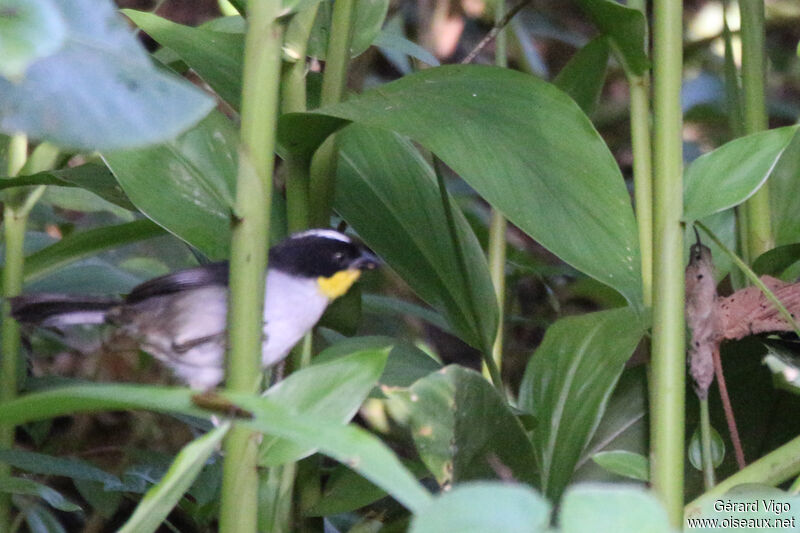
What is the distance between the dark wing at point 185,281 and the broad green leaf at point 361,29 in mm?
363

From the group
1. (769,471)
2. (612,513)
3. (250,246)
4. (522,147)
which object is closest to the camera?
(612,513)

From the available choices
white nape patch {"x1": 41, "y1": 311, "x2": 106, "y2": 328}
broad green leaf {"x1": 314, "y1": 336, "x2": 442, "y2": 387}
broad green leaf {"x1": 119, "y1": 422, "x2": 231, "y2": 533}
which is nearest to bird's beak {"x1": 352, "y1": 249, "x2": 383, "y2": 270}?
broad green leaf {"x1": 314, "y1": 336, "x2": 442, "y2": 387}

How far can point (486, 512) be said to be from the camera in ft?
1.39

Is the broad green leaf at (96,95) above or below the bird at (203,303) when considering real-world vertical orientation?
above

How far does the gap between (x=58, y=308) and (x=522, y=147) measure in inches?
28.7

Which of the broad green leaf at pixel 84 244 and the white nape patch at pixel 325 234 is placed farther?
the broad green leaf at pixel 84 244

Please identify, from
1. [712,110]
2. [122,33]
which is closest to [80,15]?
[122,33]

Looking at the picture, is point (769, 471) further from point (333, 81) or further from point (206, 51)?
point (206, 51)

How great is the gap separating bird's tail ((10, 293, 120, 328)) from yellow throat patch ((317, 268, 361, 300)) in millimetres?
323

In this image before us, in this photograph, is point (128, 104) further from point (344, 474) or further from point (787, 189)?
point (787, 189)

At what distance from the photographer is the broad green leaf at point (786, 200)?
1.23 meters

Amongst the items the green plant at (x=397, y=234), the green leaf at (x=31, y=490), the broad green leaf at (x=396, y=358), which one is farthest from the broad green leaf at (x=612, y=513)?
the green leaf at (x=31, y=490)

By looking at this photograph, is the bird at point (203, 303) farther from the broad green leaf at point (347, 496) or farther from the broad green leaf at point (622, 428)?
the broad green leaf at point (622, 428)

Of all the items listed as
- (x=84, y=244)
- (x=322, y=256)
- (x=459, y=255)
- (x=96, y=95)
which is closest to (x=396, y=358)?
(x=459, y=255)
